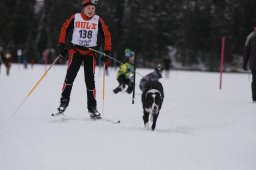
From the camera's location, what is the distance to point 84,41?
7723 mm

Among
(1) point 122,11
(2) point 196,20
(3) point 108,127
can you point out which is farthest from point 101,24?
(1) point 122,11

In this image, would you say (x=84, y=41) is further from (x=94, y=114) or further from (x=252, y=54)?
(x=252, y=54)

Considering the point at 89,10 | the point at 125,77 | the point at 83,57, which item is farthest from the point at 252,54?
the point at 89,10

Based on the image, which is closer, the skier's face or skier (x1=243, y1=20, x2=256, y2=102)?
the skier's face

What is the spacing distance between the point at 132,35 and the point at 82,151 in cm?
5174

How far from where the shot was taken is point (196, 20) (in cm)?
5319

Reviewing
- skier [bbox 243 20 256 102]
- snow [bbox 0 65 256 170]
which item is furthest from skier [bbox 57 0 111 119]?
skier [bbox 243 20 256 102]

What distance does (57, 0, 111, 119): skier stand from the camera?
7.66 m

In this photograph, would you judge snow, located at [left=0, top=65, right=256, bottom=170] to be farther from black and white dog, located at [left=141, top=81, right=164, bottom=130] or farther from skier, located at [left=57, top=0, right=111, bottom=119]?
skier, located at [left=57, top=0, right=111, bottom=119]

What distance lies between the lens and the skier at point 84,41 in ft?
25.1

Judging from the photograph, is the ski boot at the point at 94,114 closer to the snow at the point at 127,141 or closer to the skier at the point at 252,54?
the snow at the point at 127,141

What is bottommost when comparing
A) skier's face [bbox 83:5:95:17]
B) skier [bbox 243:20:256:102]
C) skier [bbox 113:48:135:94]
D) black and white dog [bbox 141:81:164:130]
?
skier [bbox 113:48:135:94]

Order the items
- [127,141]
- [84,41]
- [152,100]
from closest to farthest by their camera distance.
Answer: [127,141], [152,100], [84,41]

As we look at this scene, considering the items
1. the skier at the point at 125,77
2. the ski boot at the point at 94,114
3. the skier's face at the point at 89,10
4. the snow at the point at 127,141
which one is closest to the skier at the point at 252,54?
the snow at the point at 127,141
